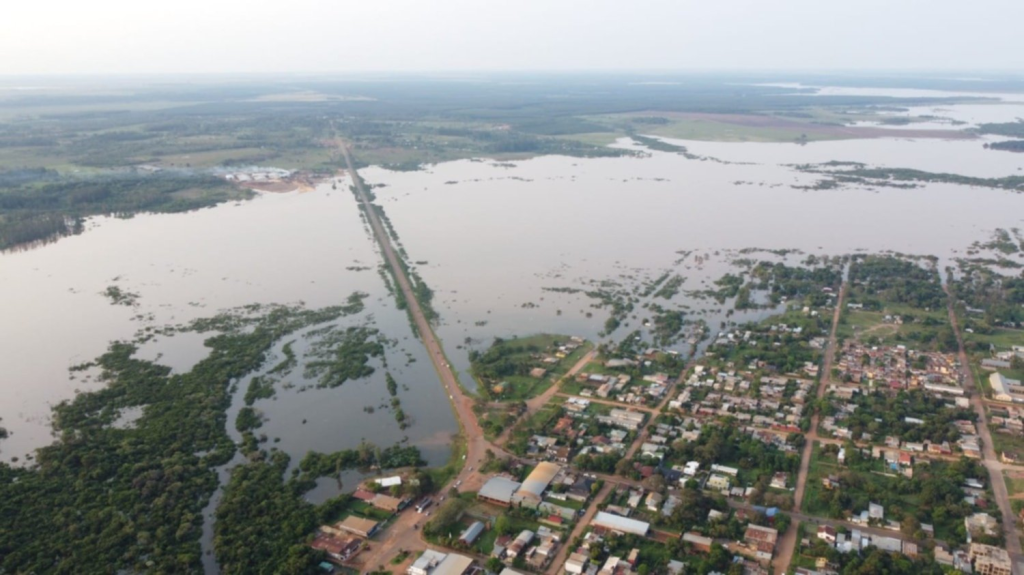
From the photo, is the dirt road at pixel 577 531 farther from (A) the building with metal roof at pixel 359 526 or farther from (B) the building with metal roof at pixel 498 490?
(A) the building with metal roof at pixel 359 526

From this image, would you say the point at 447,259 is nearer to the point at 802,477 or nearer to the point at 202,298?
the point at 202,298

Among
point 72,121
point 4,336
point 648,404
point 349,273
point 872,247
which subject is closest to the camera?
point 648,404

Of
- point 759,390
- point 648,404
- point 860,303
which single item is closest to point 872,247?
point 860,303

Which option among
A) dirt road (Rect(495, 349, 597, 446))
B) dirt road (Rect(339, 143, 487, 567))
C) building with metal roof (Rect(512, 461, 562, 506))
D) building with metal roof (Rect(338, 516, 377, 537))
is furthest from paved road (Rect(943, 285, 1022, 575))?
building with metal roof (Rect(338, 516, 377, 537))

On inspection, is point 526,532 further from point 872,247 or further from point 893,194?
point 893,194

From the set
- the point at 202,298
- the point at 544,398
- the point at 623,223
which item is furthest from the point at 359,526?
the point at 623,223

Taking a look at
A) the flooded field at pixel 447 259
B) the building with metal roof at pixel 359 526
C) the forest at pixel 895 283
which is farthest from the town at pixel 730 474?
the forest at pixel 895 283

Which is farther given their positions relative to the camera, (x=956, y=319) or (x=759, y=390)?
(x=956, y=319)
